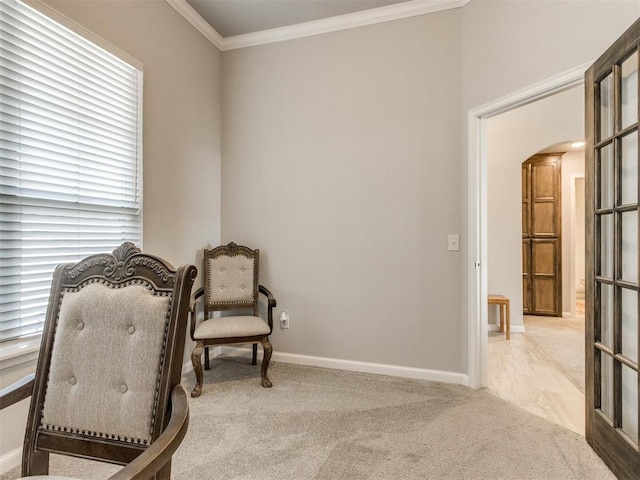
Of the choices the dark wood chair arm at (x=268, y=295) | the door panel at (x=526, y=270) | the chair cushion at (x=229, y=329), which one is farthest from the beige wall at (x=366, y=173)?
the door panel at (x=526, y=270)

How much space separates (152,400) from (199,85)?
9.44 ft

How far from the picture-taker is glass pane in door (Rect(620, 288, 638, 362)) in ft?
5.42

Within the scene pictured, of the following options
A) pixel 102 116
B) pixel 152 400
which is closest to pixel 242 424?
pixel 152 400

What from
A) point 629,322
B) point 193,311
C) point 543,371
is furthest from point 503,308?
point 193,311

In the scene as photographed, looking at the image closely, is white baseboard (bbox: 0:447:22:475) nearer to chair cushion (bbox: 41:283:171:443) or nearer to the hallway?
chair cushion (bbox: 41:283:171:443)

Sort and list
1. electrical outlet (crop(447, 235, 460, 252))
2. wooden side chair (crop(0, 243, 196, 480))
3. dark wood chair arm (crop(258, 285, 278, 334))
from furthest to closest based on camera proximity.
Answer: dark wood chair arm (crop(258, 285, 278, 334)) < electrical outlet (crop(447, 235, 460, 252)) < wooden side chair (crop(0, 243, 196, 480))

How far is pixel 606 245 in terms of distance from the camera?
189 centimetres

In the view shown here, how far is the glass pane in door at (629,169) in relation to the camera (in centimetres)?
166

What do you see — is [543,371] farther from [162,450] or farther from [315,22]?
[315,22]

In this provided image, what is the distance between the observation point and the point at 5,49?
1715 mm

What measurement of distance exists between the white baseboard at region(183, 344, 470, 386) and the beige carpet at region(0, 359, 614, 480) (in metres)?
0.11

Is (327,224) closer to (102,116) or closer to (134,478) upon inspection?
(102,116)

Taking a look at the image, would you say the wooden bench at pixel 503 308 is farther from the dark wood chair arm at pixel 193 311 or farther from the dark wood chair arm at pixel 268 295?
the dark wood chair arm at pixel 193 311

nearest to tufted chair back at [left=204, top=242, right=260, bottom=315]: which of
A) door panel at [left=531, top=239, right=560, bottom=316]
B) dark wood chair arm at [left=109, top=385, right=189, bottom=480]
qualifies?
dark wood chair arm at [left=109, top=385, right=189, bottom=480]
